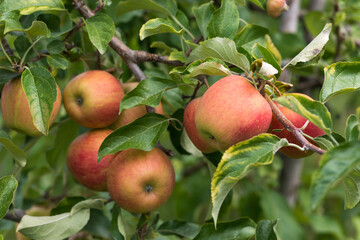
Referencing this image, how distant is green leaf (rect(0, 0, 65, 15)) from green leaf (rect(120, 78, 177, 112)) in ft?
0.80

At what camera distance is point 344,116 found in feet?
9.36

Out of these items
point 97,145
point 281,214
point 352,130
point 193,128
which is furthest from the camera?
point 281,214

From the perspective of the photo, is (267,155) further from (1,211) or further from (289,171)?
(289,171)

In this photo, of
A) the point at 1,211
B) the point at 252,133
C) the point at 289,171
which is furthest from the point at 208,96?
the point at 289,171

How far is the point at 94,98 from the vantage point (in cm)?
107

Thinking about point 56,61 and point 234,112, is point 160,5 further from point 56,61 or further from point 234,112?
point 234,112

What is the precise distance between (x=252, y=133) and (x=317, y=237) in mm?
1733

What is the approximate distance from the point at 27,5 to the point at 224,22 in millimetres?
420

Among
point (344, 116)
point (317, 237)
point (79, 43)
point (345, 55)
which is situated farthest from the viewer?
point (344, 116)

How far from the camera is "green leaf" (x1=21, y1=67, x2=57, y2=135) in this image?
0.93m

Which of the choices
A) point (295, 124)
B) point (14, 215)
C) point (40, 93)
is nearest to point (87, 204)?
point (14, 215)

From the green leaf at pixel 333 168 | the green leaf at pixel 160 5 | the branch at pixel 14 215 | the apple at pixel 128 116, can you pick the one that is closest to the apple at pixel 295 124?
Result: the green leaf at pixel 333 168

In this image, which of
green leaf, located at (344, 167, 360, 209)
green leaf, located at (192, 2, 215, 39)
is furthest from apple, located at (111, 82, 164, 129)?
green leaf, located at (344, 167, 360, 209)

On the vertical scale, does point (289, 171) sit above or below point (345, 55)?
below
